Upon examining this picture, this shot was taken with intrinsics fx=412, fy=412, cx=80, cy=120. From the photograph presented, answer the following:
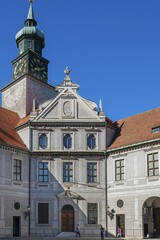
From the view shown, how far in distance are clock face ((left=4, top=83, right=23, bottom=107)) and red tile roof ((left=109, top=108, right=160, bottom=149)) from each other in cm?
1231

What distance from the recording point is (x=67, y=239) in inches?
1374

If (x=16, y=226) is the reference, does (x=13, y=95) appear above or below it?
above

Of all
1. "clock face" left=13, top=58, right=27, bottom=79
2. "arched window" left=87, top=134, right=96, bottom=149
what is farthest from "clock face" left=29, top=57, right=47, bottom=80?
"arched window" left=87, top=134, right=96, bottom=149

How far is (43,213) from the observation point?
126ft

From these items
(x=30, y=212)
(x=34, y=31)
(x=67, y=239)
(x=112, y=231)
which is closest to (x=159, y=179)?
(x=112, y=231)

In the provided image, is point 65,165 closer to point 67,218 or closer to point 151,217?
point 67,218

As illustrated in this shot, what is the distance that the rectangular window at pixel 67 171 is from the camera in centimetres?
3931

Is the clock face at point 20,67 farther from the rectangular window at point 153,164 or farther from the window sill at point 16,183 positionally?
the rectangular window at point 153,164

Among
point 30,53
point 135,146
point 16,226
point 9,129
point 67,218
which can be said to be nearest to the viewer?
point 16,226

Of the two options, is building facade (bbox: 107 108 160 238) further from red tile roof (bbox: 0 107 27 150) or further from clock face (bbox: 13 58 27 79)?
clock face (bbox: 13 58 27 79)

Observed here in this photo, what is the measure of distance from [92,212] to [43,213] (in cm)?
462

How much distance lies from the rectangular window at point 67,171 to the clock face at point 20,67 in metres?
14.6

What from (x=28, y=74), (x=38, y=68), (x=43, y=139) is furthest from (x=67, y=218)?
(x=38, y=68)

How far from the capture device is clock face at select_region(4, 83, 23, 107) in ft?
157
